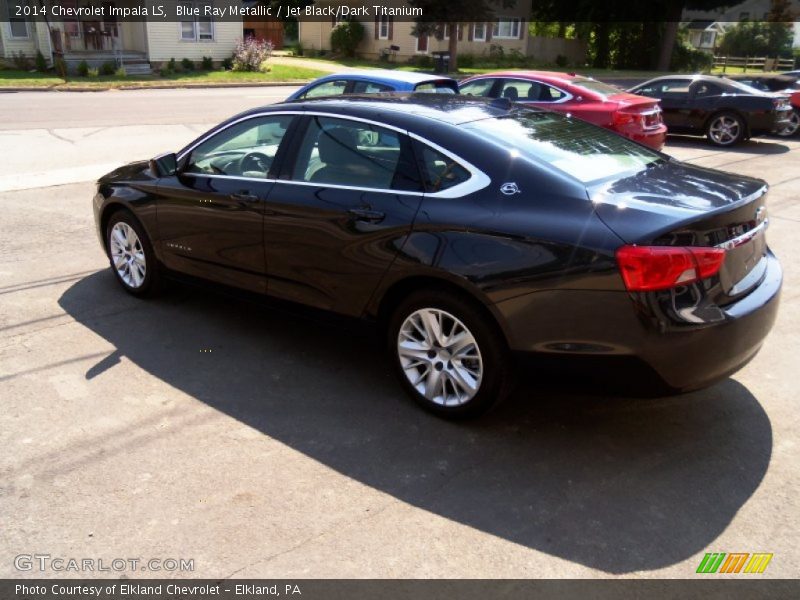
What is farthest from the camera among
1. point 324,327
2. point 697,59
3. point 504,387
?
point 697,59

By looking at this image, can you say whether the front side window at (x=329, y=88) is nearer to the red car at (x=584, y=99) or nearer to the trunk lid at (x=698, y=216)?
the red car at (x=584, y=99)

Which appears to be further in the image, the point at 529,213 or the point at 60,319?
the point at 60,319

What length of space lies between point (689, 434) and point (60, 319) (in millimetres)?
4406

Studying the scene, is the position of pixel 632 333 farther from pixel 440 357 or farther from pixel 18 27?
pixel 18 27

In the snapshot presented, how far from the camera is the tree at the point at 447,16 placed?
3409 cm

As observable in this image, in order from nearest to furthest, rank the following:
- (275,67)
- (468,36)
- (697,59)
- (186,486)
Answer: (186,486)
(275,67)
(468,36)
(697,59)

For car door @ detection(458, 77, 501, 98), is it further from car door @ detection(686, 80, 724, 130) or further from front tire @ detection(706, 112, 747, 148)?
front tire @ detection(706, 112, 747, 148)

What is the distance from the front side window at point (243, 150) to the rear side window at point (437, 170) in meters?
1.15

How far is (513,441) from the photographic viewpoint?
3.99 meters

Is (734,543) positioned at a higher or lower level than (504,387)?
lower

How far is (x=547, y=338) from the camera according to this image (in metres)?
3.66

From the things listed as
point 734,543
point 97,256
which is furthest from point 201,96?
point 734,543

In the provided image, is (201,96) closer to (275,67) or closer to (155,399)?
(275,67)
